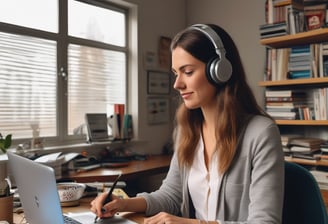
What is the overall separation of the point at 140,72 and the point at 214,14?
995 millimetres

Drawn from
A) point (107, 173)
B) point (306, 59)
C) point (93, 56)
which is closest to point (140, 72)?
point (93, 56)

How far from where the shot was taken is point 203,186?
3.99 ft

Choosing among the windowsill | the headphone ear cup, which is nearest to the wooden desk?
the headphone ear cup

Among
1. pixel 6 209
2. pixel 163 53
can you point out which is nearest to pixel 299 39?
pixel 163 53

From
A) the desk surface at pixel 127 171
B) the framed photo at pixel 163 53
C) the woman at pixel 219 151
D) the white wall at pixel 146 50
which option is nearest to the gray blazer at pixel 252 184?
the woman at pixel 219 151

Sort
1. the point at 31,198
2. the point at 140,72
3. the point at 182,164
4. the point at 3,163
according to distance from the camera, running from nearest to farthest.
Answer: the point at 31,198
the point at 3,163
the point at 182,164
the point at 140,72

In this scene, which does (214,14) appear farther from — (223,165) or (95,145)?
(223,165)

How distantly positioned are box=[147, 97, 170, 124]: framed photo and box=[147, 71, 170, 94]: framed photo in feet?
0.27

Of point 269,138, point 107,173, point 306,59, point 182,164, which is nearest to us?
point 269,138

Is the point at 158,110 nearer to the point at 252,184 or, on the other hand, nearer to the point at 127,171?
the point at 127,171

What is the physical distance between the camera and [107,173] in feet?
7.13

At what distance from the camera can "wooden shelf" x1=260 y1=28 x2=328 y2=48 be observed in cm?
231

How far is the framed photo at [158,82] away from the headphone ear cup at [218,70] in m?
2.07

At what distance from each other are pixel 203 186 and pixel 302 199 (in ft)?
1.10
